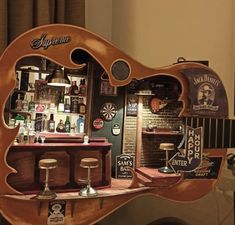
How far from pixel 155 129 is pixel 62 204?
2.73ft

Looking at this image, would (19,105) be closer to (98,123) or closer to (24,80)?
(24,80)

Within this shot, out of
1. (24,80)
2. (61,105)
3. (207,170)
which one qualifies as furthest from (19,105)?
(207,170)

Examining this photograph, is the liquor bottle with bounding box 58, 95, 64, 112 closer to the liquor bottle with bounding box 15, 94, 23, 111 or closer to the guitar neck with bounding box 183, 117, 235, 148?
the liquor bottle with bounding box 15, 94, 23, 111

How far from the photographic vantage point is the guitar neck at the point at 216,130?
66.9 inches

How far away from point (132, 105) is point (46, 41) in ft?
2.60

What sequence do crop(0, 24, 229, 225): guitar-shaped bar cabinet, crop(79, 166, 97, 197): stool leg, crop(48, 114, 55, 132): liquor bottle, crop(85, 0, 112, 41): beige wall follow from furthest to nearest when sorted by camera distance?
crop(85, 0, 112, 41): beige wall, crop(48, 114, 55, 132): liquor bottle, crop(79, 166, 97, 197): stool leg, crop(0, 24, 229, 225): guitar-shaped bar cabinet

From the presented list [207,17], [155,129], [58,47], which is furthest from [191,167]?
[207,17]

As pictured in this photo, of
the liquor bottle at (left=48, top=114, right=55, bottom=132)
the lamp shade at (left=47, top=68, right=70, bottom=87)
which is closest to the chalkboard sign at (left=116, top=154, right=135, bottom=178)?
the liquor bottle at (left=48, top=114, right=55, bottom=132)

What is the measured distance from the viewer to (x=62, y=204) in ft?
4.74

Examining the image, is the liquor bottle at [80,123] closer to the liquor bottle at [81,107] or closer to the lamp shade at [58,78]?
the liquor bottle at [81,107]

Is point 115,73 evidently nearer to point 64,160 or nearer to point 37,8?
point 64,160

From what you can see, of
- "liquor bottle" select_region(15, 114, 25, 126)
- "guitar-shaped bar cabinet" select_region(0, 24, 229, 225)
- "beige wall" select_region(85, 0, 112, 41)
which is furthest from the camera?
"beige wall" select_region(85, 0, 112, 41)

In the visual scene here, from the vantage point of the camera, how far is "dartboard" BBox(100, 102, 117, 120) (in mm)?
1955

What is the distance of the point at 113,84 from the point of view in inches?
61.2
